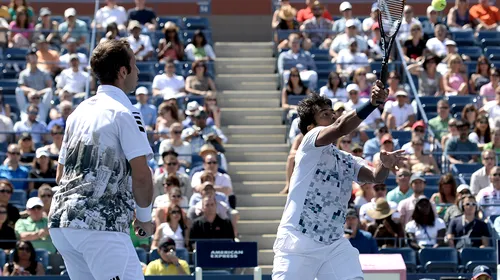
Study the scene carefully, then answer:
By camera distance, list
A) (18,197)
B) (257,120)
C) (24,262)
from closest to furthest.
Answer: (24,262), (18,197), (257,120)

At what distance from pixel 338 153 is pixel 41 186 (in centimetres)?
705

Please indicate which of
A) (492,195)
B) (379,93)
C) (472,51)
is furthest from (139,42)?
(379,93)

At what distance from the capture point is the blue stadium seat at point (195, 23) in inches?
797

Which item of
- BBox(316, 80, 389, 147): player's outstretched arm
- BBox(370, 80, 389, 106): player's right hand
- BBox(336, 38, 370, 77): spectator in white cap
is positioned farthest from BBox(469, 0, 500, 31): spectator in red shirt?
BBox(370, 80, 389, 106): player's right hand

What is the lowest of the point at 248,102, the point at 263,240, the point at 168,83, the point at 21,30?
the point at 263,240

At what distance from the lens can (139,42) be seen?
18406mm

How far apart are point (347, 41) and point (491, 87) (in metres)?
2.45

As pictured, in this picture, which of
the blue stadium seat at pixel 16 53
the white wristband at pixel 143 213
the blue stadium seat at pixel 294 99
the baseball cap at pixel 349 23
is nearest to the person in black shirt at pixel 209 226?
the blue stadium seat at pixel 294 99

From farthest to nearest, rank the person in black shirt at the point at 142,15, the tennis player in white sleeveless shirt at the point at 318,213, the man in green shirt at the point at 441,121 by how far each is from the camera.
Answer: the person in black shirt at the point at 142,15 < the man in green shirt at the point at 441,121 < the tennis player in white sleeveless shirt at the point at 318,213

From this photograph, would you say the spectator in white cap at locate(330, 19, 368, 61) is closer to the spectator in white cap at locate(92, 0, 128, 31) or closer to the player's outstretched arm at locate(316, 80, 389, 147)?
the spectator in white cap at locate(92, 0, 128, 31)

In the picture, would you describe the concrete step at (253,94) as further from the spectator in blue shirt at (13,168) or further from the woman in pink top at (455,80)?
the spectator in blue shirt at (13,168)

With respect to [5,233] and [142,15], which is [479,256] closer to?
[5,233]

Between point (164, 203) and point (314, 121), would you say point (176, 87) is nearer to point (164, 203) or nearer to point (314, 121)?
point (164, 203)

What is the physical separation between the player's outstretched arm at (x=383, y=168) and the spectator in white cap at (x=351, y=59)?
1067cm
